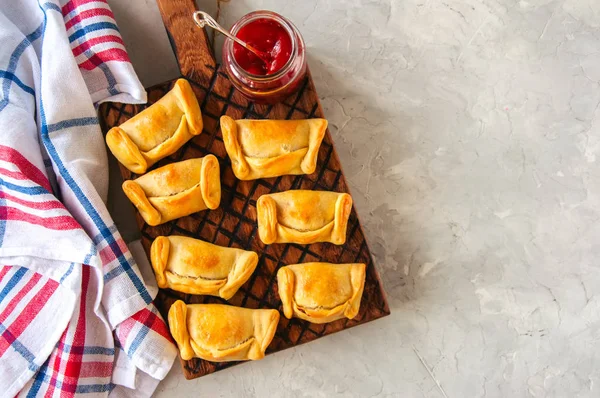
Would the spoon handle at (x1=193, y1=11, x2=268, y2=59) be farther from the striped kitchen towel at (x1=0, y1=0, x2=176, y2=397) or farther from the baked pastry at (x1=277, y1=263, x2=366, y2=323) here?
the baked pastry at (x1=277, y1=263, x2=366, y2=323)

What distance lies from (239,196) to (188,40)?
456mm

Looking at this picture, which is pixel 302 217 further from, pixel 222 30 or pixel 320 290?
pixel 222 30

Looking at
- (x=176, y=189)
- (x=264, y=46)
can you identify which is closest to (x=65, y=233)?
(x=176, y=189)

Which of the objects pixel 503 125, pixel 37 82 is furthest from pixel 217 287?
pixel 503 125

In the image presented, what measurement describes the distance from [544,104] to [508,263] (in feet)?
1.65

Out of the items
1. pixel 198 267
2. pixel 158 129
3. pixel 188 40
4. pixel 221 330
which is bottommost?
pixel 221 330

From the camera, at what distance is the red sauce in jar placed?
1.35 m

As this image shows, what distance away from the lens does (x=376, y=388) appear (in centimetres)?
159

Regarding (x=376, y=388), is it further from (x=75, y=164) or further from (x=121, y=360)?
(x=75, y=164)

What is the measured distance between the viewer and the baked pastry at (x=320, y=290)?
139 centimetres

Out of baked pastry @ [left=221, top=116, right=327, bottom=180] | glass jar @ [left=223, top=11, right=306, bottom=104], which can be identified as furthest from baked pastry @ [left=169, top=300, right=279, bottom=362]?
glass jar @ [left=223, top=11, right=306, bottom=104]

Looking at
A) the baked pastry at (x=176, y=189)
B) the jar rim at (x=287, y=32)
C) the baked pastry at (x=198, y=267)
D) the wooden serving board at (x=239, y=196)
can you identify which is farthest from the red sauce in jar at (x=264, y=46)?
the baked pastry at (x=198, y=267)

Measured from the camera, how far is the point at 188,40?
1486 millimetres

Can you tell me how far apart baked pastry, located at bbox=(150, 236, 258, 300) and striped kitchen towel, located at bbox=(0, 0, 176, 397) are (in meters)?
0.08
